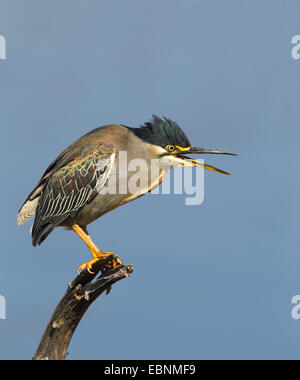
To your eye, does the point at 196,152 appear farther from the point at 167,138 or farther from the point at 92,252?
the point at 92,252

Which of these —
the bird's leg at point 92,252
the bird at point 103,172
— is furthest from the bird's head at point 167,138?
the bird's leg at point 92,252

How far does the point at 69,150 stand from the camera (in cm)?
1296

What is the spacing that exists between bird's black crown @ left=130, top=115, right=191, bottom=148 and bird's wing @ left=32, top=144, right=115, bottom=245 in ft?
2.40

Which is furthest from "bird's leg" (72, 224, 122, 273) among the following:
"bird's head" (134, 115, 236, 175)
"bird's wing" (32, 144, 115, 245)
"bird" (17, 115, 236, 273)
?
"bird's head" (134, 115, 236, 175)

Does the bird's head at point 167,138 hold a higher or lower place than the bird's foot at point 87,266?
higher

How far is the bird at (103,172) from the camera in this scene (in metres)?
12.3

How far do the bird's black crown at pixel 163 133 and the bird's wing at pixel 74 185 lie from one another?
2.40 ft

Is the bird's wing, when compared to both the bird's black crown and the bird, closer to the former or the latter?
the bird

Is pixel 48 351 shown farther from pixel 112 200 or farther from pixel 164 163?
pixel 164 163

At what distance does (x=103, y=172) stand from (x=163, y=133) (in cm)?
138

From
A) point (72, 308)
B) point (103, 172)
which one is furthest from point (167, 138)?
point (72, 308)

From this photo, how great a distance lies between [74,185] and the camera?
12508mm

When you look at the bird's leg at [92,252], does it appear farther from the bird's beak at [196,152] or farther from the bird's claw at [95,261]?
the bird's beak at [196,152]
